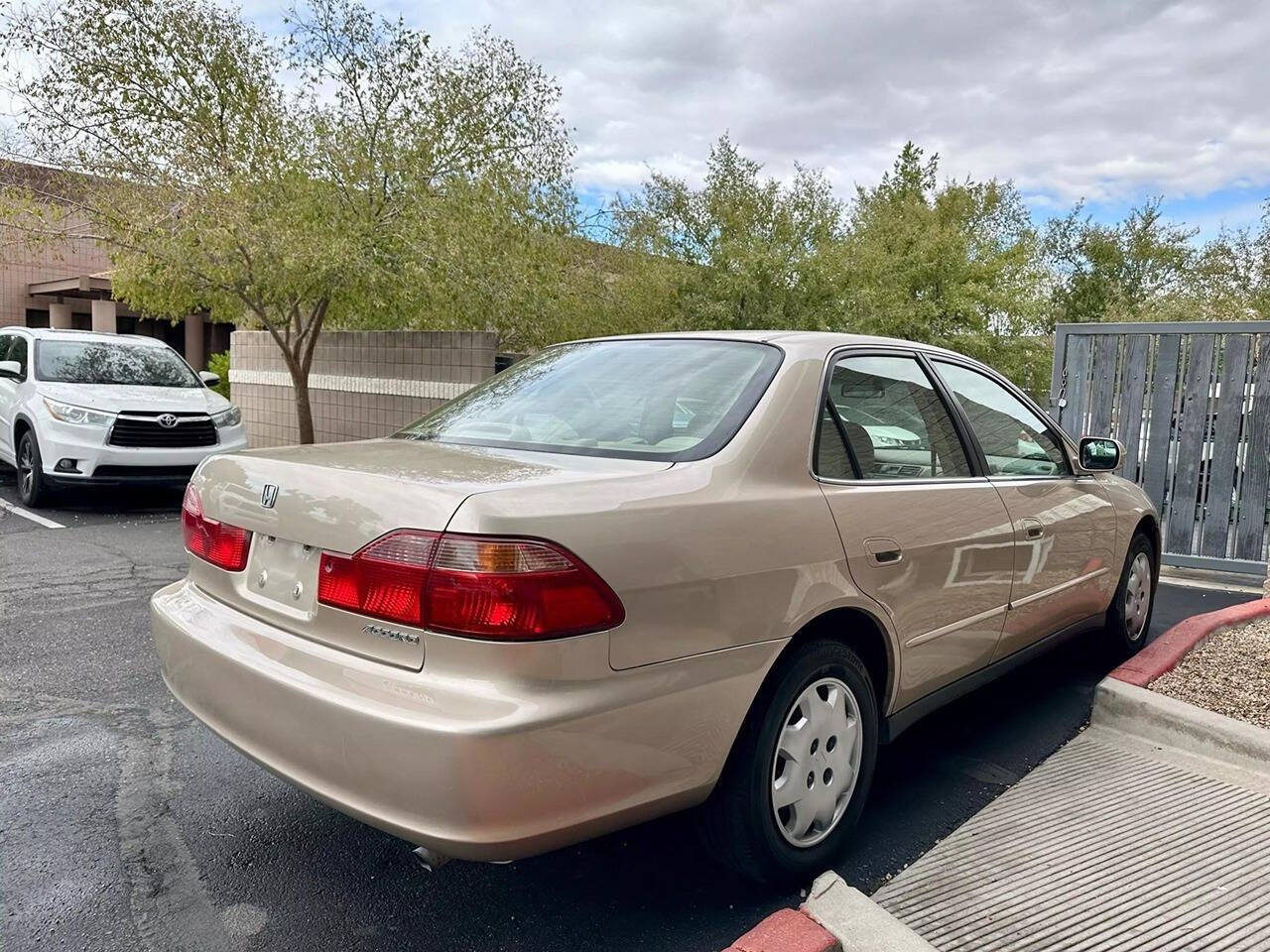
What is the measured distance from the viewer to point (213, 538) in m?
2.77

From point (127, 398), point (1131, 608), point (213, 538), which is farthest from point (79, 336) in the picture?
point (1131, 608)

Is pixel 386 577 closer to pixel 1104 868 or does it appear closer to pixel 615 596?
pixel 615 596

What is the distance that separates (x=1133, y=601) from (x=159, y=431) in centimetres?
832

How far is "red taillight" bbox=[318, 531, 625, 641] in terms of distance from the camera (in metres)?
2.02

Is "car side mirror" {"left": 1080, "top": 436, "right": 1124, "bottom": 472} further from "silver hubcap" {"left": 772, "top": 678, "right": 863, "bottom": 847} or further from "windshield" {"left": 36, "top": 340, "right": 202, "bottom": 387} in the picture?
"windshield" {"left": 36, "top": 340, "right": 202, "bottom": 387}

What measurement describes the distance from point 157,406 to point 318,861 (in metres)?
7.40

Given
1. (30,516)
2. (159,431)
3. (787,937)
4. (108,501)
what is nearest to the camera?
(787,937)

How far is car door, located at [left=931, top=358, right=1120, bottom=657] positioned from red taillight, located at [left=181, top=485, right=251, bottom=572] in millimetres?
2582

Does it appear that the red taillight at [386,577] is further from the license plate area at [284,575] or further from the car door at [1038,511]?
the car door at [1038,511]

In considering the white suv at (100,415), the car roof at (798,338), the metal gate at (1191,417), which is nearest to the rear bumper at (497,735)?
the car roof at (798,338)

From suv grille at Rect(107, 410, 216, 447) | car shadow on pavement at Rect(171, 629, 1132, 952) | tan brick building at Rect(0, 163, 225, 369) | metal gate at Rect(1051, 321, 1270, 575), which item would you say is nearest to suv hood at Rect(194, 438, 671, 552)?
car shadow on pavement at Rect(171, 629, 1132, 952)

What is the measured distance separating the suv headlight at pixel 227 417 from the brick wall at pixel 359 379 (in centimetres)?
236

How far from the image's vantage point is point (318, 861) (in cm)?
278

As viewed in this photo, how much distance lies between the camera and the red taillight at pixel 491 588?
2.02 m
